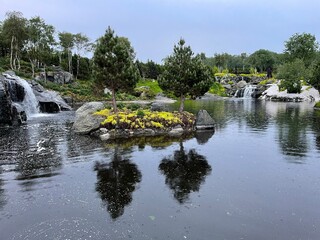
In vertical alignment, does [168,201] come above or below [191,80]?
below

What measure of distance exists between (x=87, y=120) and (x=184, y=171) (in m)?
14.4

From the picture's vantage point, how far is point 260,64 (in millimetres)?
151500

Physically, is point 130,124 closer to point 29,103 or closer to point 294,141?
point 294,141

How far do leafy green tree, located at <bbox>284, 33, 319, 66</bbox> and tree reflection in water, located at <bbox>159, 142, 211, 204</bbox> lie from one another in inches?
4547

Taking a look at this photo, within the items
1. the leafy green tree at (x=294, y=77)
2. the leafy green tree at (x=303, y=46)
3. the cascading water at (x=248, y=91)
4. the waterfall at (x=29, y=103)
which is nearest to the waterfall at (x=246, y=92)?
the cascading water at (x=248, y=91)

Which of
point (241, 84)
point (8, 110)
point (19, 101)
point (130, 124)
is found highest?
A: point (241, 84)

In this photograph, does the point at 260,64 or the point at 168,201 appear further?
the point at 260,64

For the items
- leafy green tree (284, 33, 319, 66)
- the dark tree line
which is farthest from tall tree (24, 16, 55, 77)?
leafy green tree (284, 33, 319, 66)

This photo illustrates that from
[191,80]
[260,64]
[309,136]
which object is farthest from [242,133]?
[260,64]

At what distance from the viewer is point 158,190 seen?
12109mm

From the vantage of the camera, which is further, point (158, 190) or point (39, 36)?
point (39, 36)

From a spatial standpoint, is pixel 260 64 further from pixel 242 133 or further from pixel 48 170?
pixel 48 170

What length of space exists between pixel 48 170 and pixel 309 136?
73.7 ft

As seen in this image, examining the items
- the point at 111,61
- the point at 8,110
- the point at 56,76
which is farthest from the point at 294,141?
the point at 56,76
